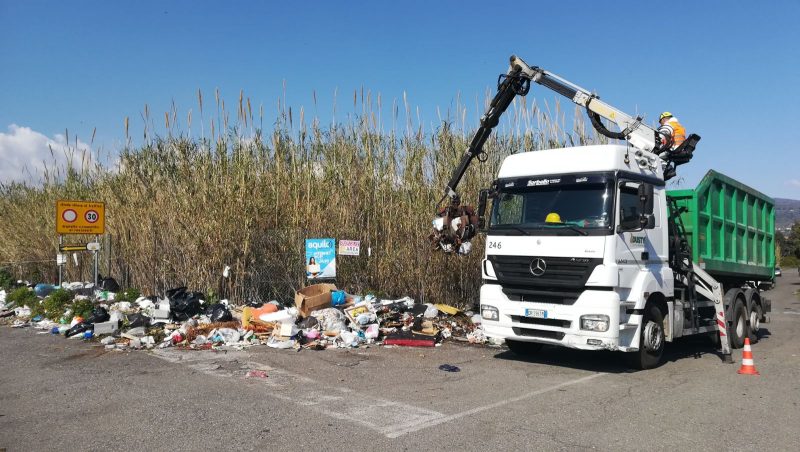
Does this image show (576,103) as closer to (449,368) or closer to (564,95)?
(564,95)

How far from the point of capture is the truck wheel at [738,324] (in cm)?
1014

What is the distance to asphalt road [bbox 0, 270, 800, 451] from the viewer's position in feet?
16.9

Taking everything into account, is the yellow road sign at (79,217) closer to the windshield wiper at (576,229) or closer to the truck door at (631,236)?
the windshield wiper at (576,229)

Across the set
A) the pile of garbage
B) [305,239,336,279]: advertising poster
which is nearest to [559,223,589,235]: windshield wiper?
the pile of garbage

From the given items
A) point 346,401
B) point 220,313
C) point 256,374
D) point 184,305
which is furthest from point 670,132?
point 184,305

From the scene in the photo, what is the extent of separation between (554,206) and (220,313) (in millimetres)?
6361

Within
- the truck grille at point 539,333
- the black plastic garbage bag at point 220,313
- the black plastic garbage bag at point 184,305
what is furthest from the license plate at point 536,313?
the black plastic garbage bag at point 184,305

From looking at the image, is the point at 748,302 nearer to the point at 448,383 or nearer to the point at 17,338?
the point at 448,383

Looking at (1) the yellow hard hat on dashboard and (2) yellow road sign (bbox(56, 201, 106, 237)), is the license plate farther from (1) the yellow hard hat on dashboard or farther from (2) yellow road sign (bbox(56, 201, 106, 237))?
(2) yellow road sign (bbox(56, 201, 106, 237))

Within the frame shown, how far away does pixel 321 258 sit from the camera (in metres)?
12.3

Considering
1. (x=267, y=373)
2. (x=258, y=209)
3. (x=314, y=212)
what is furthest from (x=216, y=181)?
(x=267, y=373)

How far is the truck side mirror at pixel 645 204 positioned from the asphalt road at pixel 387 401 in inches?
78.7

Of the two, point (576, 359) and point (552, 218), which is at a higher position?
point (552, 218)

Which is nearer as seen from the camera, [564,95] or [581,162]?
[581,162]
